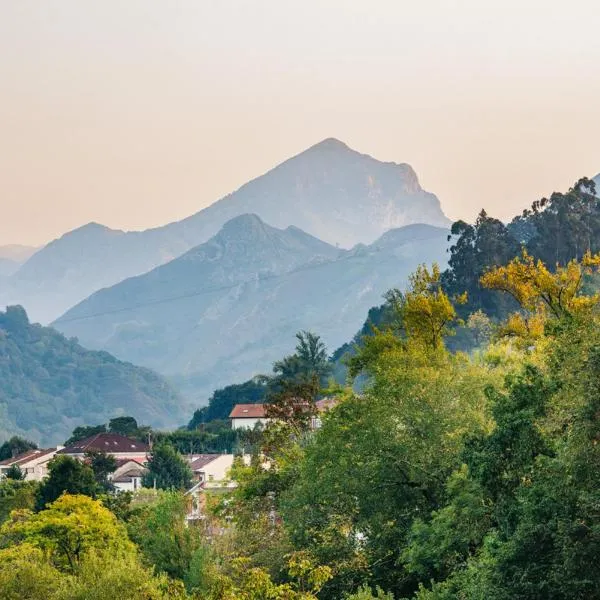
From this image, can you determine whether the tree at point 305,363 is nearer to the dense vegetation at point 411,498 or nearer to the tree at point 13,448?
the tree at point 13,448

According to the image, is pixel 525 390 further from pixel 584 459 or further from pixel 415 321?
pixel 415 321

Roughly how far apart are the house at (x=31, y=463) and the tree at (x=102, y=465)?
693 inches

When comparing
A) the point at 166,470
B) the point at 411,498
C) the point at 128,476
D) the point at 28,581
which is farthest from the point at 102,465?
the point at 411,498

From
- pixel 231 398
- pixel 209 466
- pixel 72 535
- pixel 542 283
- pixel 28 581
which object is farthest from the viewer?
pixel 231 398

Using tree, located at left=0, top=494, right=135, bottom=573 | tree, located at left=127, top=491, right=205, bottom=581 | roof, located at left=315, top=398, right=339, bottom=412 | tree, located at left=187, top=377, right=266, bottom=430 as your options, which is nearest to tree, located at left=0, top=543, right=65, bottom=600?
tree, located at left=0, top=494, right=135, bottom=573

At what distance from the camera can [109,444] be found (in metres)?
144

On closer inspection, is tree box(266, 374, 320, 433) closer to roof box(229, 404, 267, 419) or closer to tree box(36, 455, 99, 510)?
tree box(36, 455, 99, 510)

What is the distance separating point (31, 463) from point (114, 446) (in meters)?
8.27

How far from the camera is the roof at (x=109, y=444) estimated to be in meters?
140

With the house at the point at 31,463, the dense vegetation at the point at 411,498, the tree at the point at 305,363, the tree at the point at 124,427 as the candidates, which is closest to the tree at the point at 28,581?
the dense vegetation at the point at 411,498

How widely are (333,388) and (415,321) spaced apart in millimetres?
3723

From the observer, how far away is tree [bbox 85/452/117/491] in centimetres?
10706

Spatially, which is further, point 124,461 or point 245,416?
point 245,416

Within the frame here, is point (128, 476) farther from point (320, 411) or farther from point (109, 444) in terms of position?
point (320, 411)
